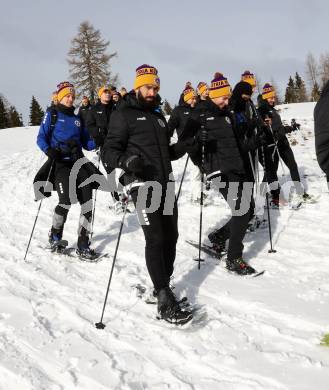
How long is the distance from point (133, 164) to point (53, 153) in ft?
8.02

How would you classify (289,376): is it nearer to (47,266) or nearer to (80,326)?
(80,326)

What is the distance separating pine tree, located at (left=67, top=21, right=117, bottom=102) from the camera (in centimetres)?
4169

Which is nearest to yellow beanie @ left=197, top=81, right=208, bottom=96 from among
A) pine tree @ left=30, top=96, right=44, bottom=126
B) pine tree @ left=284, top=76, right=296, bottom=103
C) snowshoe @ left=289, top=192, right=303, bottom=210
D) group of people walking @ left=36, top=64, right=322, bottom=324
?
group of people walking @ left=36, top=64, right=322, bottom=324

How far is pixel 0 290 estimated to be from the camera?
4836 millimetres

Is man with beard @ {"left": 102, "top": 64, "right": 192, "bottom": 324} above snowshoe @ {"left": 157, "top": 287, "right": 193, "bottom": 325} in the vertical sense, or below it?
above

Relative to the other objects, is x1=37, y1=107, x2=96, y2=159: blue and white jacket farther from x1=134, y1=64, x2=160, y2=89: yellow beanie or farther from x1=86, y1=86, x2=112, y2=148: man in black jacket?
x1=86, y1=86, x2=112, y2=148: man in black jacket

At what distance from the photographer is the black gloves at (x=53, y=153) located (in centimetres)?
599

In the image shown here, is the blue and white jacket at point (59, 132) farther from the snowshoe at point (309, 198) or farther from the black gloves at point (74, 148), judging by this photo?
the snowshoe at point (309, 198)

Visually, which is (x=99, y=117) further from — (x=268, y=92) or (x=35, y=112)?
(x=35, y=112)

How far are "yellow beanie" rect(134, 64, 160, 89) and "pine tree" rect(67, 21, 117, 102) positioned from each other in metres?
37.7

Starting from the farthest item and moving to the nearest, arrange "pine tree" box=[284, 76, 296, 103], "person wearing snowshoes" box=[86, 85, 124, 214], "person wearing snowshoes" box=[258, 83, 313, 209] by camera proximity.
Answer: "pine tree" box=[284, 76, 296, 103] → "person wearing snowshoes" box=[86, 85, 124, 214] → "person wearing snowshoes" box=[258, 83, 313, 209]

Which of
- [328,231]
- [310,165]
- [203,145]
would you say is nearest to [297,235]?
[328,231]

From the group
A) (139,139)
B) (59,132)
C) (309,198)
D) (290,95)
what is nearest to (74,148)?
(59,132)

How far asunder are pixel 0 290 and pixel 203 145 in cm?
312
